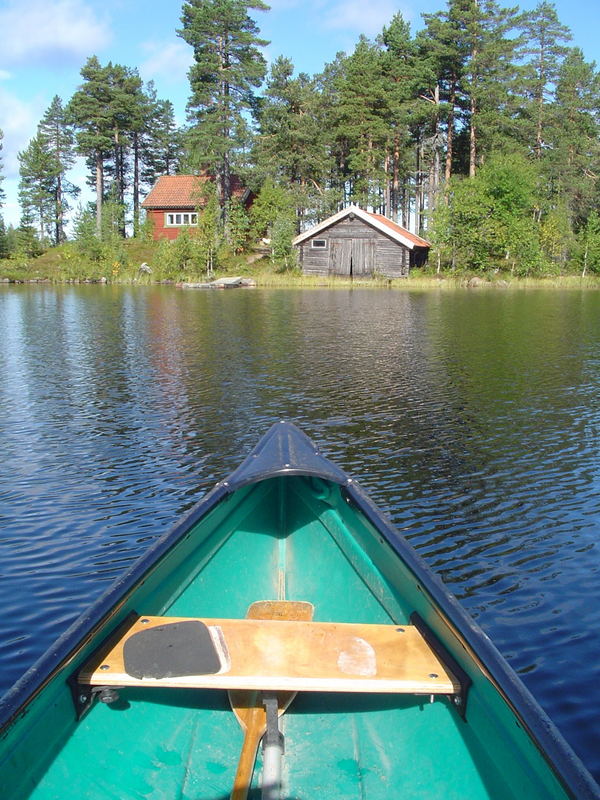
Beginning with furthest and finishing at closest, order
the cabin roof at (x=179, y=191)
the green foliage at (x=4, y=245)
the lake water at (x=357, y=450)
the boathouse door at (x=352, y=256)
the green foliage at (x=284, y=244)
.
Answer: the green foliage at (x=4, y=245), the cabin roof at (x=179, y=191), the green foliage at (x=284, y=244), the boathouse door at (x=352, y=256), the lake water at (x=357, y=450)

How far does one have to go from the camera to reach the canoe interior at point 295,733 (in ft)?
9.68

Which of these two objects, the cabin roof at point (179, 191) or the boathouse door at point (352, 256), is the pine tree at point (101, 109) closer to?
the cabin roof at point (179, 191)

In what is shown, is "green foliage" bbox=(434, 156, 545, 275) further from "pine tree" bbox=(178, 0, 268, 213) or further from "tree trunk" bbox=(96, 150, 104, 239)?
"tree trunk" bbox=(96, 150, 104, 239)

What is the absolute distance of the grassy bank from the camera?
163ft

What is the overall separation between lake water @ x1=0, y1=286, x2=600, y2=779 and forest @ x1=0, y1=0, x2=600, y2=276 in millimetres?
29447

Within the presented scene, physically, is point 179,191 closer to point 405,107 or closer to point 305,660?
point 405,107

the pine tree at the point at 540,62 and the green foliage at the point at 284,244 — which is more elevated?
the pine tree at the point at 540,62

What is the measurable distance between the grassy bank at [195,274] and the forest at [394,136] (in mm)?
731

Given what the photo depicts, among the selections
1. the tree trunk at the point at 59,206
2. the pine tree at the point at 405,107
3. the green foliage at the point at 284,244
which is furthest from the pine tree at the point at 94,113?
the pine tree at the point at 405,107

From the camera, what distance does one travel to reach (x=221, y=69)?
2073 inches

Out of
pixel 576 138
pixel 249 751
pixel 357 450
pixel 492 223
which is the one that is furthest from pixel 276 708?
pixel 576 138

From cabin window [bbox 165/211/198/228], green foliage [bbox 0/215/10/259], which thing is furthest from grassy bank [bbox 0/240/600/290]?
green foliage [bbox 0/215/10/259]

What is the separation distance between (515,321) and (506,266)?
26304mm

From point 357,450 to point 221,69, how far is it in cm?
5004
